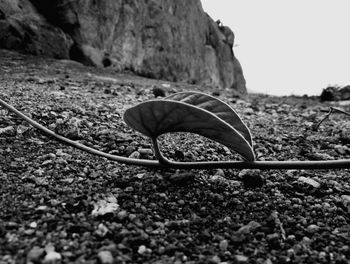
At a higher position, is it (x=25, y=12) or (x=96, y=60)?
(x=25, y=12)

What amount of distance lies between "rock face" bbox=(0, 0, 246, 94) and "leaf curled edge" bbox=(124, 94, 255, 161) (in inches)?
224

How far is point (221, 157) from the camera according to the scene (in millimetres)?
1521

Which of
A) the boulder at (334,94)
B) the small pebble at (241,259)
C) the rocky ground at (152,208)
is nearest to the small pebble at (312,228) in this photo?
the rocky ground at (152,208)

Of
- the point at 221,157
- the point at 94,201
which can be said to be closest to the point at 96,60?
the point at 221,157

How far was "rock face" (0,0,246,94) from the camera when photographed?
20.6 feet

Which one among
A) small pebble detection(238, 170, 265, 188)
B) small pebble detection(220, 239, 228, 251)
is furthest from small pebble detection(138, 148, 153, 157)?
small pebble detection(220, 239, 228, 251)

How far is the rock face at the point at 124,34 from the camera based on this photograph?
6289 mm

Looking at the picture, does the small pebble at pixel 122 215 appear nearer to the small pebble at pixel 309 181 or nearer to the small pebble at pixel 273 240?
the small pebble at pixel 273 240

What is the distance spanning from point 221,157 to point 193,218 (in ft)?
2.15

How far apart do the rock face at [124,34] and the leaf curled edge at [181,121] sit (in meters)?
5.69

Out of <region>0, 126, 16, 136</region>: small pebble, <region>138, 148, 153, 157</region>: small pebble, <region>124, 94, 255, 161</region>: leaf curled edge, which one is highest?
<region>124, 94, 255, 161</region>: leaf curled edge

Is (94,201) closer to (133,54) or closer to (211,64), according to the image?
(133,54)

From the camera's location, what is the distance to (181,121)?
0.86 m

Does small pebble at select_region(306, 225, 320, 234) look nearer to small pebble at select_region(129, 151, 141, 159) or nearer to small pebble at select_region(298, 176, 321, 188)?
small pebble at select_region(298, 176, 321, 188)
